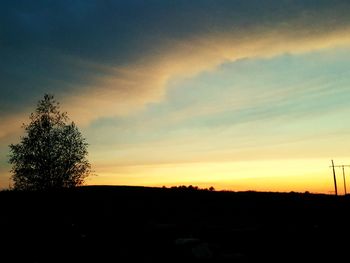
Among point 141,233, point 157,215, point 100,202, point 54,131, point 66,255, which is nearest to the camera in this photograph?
point 66,255

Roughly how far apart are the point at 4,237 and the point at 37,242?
1.79 meters

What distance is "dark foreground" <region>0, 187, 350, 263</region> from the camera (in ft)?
64.5

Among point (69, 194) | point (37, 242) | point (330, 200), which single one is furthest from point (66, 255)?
point (330, 200)

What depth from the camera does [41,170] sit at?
→ 55.9 m

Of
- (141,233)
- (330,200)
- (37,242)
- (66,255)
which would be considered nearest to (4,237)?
(37,242)

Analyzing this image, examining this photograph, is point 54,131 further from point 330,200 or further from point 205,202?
point 330,200

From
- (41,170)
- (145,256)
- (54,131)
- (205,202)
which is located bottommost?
(145,256)

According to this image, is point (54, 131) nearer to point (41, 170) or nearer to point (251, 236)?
point (41, 170)

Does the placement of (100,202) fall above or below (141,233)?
above

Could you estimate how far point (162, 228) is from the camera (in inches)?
925

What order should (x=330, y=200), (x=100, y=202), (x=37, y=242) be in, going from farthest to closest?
(x=330, y=200) < (x=100, y=202) < (x=37, y=242)

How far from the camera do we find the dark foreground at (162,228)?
19.7 meters

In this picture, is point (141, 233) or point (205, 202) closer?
point (141, 233)

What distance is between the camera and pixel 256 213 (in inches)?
1262
